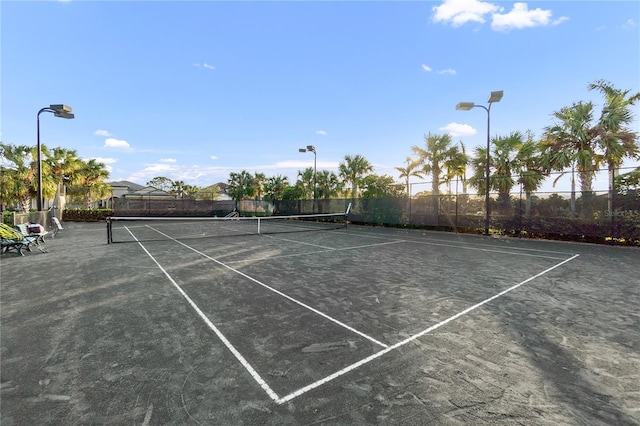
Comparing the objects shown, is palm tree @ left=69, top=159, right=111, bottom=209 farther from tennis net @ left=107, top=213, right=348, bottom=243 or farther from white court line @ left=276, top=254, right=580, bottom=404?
white court line @ left=276, top=254, right=580, bottom=404

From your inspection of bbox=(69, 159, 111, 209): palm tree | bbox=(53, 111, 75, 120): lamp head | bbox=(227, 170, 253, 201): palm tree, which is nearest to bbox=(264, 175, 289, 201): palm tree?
bbox=(227, 170, 253, 201): palm tree

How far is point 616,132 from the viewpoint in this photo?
644 inches

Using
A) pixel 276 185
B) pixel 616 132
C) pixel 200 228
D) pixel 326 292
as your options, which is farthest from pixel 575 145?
pixel 276 185

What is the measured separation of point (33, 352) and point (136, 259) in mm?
6692

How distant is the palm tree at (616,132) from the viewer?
1603cm

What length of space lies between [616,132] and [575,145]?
180 centimetres

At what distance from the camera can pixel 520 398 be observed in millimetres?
2871

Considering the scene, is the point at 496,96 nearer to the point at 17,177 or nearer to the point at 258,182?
the point at 17,177

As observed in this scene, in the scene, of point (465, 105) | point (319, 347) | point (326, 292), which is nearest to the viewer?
point (319, 347)

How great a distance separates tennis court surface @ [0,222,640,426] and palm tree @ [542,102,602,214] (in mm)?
11502

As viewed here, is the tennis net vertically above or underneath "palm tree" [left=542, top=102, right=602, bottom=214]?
underneath

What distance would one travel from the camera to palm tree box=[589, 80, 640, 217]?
16031mm

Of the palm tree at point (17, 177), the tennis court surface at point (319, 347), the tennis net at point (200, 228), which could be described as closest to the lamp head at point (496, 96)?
the tennis court surface at point (319, 347)

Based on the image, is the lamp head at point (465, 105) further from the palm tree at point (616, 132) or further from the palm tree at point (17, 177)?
the palm tree at point (17, 177)
